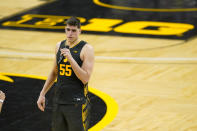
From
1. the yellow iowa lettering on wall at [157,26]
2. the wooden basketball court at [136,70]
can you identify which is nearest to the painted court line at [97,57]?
the wooden basketball court at [136,70]

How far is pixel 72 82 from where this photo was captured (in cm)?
573

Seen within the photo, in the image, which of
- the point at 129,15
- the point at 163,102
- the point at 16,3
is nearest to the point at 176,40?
the point at 129,15

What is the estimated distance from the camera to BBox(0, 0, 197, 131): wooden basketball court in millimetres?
8320

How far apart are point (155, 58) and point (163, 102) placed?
9.10 ft

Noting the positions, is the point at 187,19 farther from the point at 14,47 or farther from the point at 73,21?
the point at 73,21

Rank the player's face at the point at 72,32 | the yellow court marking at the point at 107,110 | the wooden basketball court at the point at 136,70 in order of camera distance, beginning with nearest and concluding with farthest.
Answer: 1. the player's face at the point at 72,32
2. the yellow court marking at the point at 107,110
3. the wooden basketball court at the point at 136,70

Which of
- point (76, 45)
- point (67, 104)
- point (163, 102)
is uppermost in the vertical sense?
point (76, 45)

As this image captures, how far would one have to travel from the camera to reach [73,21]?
5.57m

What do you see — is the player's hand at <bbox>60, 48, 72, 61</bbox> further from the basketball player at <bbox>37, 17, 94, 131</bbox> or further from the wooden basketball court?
the wooden basketball court

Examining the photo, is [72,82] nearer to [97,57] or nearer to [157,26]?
[97,57]

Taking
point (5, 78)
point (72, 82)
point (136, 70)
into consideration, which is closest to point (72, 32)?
point (72, 82)

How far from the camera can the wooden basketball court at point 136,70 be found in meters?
8.32

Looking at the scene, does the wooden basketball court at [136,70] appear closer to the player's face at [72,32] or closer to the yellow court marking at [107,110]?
the yellow court marking at [107,110]

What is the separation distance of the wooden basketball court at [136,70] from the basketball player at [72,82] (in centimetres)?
208
